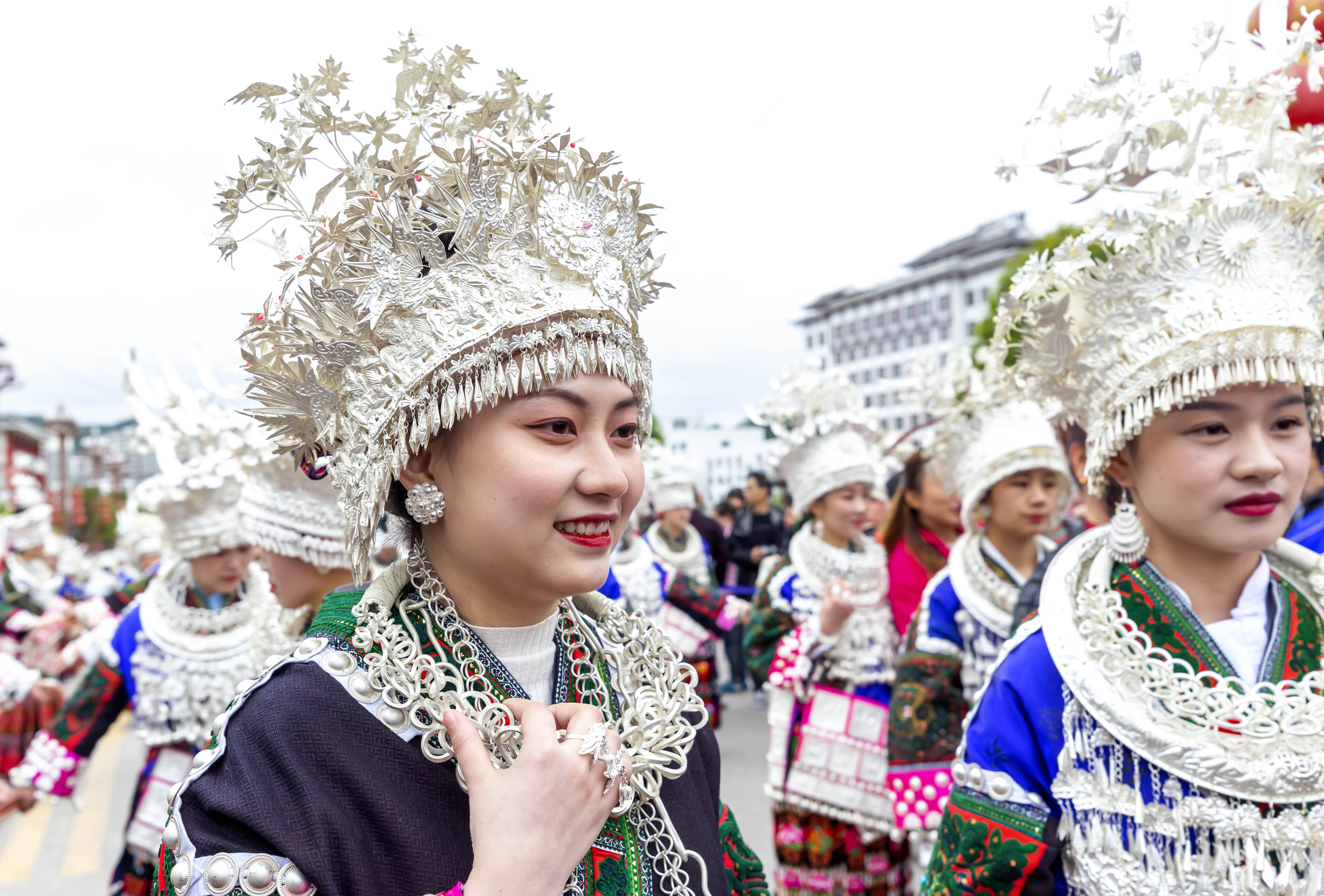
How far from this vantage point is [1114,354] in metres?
2.22

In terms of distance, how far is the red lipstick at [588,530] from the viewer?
1.53 metres

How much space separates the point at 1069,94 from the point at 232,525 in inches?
131

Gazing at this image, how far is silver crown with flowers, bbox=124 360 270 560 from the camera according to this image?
153 inches

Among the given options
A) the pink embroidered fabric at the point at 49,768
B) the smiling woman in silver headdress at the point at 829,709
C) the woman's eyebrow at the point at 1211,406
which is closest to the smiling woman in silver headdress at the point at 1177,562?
the woman's eyebrow at the point at 1211,406

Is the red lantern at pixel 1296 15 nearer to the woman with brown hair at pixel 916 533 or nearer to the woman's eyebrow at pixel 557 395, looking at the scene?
the woman's eyebrow at pixel 557 395

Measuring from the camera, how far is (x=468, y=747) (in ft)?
4.55

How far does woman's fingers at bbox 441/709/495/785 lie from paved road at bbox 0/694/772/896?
4.29 meters

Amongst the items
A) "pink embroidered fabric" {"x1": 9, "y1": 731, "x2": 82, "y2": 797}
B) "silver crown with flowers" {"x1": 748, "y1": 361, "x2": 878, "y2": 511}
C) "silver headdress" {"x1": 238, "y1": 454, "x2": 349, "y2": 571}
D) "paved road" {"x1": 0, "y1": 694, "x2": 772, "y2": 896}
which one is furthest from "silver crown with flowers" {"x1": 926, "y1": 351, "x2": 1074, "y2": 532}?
"pink embroidered fabric" {"x1": 9, "y1": 731, "x2": 82, "y2": 797}

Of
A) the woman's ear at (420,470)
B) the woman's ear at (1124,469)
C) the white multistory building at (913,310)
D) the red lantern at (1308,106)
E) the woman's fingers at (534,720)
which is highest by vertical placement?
the white multistory building at (913,310)

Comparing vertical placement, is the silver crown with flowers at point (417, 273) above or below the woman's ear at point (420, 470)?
above

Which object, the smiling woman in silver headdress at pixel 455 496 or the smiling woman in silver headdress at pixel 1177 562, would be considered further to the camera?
the smiling woman in silver headdress at pixel 1177 562

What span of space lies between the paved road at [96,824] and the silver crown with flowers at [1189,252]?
14.5 ft

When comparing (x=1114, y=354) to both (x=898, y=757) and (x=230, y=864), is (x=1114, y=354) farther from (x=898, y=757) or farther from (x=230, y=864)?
(x=230, y=864)

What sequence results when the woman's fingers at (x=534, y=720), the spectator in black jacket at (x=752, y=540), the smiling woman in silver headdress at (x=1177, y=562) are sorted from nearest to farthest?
the woman's fingers at (x=534, y=720) → the smiling woman in silver headdress at (x=1177, y=562) → the spectator in black jacket at (x=752, y=540)
